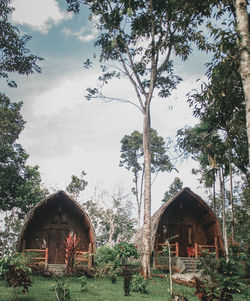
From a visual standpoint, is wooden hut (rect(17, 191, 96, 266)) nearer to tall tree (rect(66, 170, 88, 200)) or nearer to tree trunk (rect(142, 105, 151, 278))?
tree trunk (rect(142, 105, 151, 278))

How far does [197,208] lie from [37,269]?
10.9 m

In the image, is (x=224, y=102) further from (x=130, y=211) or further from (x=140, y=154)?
(x=130, y=211)

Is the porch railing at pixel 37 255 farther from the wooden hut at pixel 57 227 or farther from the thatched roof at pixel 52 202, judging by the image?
the thatched roof at pixel 52 202

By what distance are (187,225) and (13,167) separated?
47.3 feet

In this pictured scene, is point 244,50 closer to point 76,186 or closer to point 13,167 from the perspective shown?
point 13,167

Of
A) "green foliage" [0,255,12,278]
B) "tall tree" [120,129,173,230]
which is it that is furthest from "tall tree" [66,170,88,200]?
"green foliage" [0,255,12,278]

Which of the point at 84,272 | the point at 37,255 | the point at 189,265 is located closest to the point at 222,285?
the point at 84,272

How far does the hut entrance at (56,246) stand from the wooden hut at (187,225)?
5.65 metres

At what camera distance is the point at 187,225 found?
18969 mm

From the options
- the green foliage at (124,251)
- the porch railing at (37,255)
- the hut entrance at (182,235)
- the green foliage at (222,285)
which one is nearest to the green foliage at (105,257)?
the green foliage at (124,251)

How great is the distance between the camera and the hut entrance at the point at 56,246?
16641 mm

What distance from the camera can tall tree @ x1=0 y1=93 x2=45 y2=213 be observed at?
22797mm

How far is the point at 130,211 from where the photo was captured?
113 ft

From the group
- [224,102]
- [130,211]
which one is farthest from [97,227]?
[224,102]
